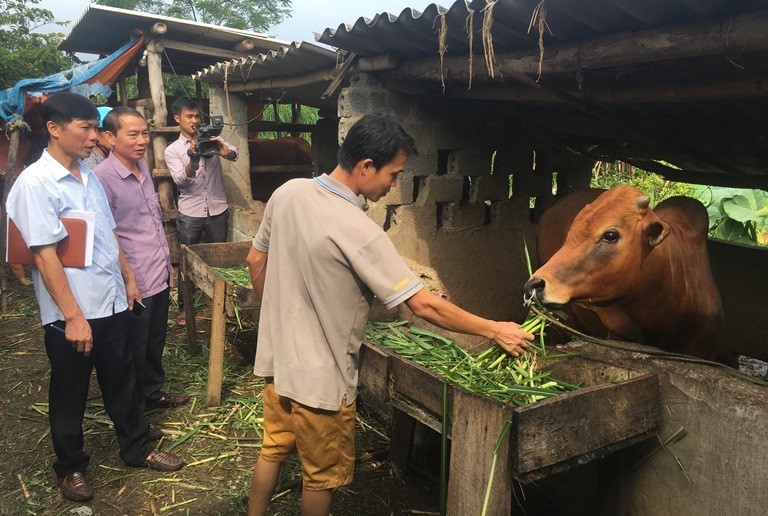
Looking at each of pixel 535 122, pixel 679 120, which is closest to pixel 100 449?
pixel 535 122

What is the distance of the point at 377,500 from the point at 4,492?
2265mm

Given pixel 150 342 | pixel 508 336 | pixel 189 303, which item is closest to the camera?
pixel 508 336

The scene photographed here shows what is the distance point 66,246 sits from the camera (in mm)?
3305

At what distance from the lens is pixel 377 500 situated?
12.1 ft

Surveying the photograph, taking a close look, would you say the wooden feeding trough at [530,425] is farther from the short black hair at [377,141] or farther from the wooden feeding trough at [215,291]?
the wooden feeding trough at [215,291]

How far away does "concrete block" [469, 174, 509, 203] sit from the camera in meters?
5.75

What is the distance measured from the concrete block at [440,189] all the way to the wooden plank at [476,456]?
313 cm

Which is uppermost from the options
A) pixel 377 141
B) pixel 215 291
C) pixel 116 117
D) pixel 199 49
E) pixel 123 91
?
pixel 199 49

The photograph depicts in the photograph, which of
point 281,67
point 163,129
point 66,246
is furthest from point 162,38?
point 66,246

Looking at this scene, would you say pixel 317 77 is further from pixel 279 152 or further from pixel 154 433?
pixel 279 152

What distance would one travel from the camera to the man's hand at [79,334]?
3219 mm

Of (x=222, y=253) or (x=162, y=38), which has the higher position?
(x=162, y=38)

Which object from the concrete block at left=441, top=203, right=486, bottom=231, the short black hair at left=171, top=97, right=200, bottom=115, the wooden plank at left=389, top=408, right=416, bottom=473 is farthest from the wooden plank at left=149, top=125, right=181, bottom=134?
the wooden plank at left=389, top=408, right=416, bottom=473

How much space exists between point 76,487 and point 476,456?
259 cm
